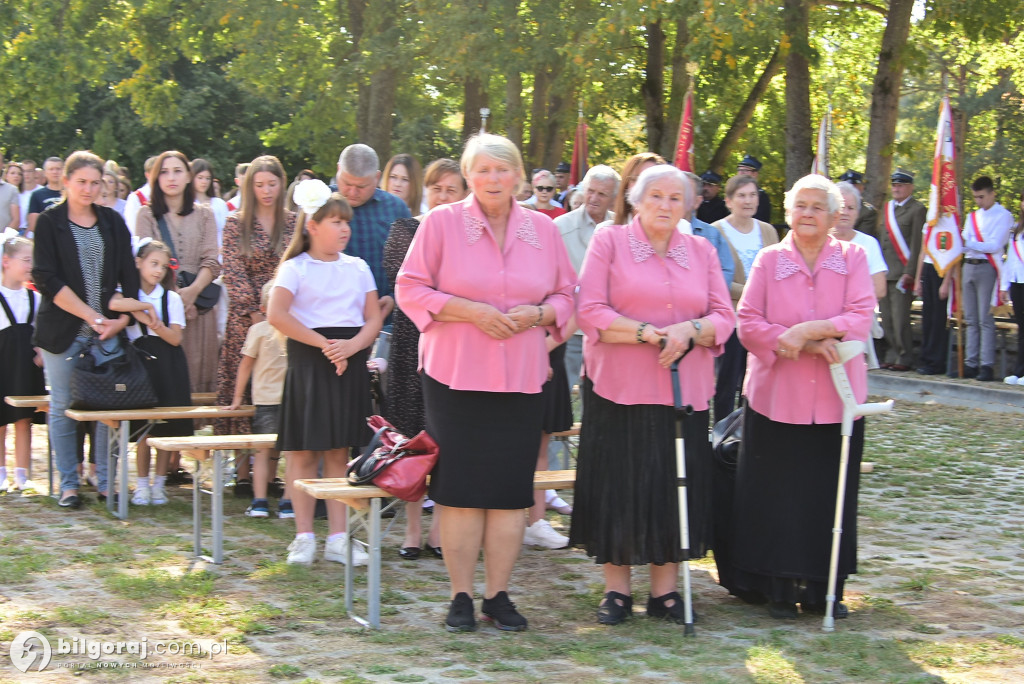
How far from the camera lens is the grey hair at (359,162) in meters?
7.04

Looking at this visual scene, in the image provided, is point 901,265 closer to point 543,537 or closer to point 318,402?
point 543,537

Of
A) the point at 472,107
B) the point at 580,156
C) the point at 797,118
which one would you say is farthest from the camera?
the point at 472,107

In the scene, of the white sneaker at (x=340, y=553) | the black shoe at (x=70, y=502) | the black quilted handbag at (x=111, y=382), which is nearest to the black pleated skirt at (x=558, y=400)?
the white sneaker at (x=340, y=553)

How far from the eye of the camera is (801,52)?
1561 cm

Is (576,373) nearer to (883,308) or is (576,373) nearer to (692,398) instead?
(692,398)

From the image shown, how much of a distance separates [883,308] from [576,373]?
26.8ft

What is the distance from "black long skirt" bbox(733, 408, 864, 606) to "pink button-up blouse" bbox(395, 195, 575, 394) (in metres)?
1.14

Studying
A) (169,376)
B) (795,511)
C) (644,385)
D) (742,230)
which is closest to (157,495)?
(169,376)

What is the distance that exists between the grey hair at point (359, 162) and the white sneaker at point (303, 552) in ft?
7.02

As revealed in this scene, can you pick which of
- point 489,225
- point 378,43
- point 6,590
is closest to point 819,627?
point 489,225

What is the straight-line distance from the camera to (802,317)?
5480 millimetres

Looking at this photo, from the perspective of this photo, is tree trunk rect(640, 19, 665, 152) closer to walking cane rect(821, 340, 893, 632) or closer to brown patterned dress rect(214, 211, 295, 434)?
brown patterned dress rect(214, 211, 295, 434)

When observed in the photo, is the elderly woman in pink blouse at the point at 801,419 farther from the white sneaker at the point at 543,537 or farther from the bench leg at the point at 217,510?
the bench leg at the point at 217,510

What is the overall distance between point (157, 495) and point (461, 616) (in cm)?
337
